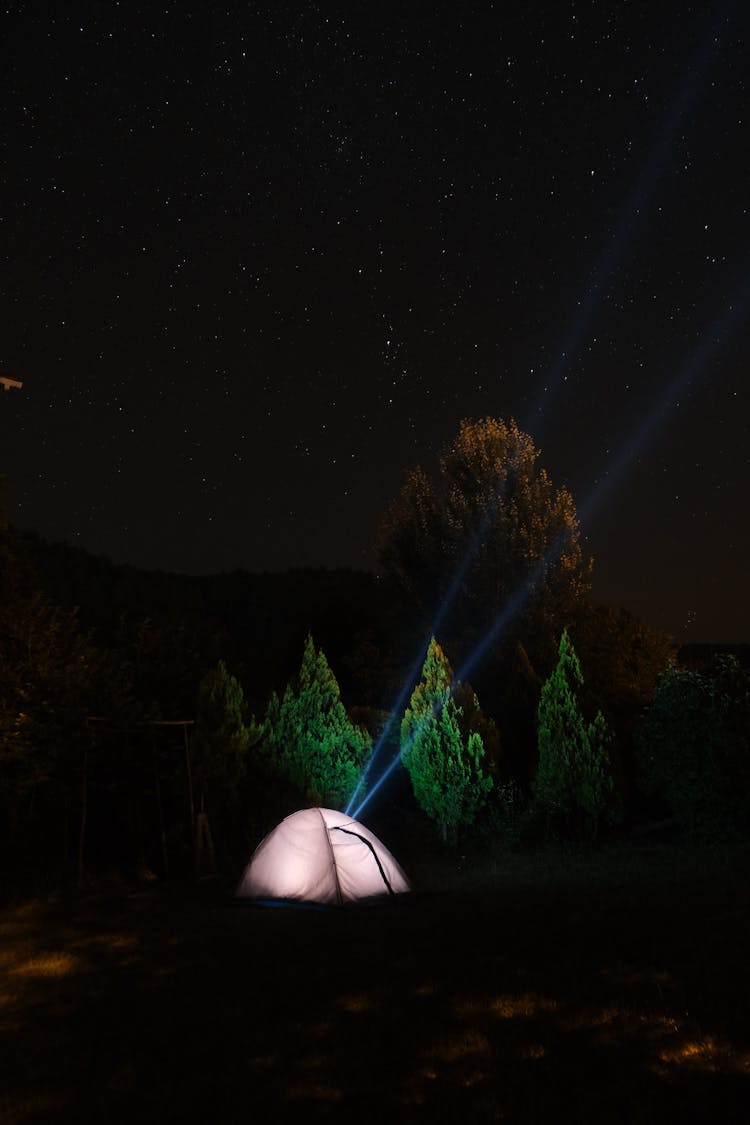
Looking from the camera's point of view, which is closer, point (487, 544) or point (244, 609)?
point (487, 544)

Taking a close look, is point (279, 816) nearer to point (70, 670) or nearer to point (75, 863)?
point (75, 863)

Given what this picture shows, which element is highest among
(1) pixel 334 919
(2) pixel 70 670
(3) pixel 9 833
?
(2) pixel 70 670

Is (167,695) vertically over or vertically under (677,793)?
over

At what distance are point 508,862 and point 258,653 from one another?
98.9ft

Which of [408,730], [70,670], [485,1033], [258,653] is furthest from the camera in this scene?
[258,653]

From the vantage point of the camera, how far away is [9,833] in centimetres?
1664

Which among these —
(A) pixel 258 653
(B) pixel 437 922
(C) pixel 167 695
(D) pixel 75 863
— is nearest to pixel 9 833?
(D) pixel 75 863

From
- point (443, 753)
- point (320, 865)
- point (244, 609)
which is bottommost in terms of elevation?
point (320, 865)

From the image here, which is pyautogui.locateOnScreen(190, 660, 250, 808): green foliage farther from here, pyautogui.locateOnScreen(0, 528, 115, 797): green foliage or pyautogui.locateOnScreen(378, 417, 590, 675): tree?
pyautogui.locateOnScreen(378, 417, 590, 675): tree

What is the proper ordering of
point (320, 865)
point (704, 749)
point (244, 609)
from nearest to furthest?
point (320, 865) → point (704, 749) → point (244, 609)

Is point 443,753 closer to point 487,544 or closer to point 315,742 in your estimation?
point 315,742

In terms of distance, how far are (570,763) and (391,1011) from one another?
11.5 metres

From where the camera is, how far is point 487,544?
28234mm

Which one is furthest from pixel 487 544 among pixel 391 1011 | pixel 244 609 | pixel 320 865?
pixel 244 609
